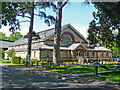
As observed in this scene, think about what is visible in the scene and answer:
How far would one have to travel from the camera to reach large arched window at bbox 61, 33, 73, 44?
4212 centimetres

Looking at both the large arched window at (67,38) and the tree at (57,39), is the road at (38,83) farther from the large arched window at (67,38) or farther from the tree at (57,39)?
the large arched window at (67,38)

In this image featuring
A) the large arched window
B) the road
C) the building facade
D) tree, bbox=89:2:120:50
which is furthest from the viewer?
the large arched window

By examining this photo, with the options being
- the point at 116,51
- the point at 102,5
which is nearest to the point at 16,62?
the point at 102,5

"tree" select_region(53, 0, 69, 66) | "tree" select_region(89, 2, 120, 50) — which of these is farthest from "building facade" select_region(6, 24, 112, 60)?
"tree" select_region(53, 0, 69, 66)

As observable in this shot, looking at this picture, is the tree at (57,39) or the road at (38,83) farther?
the tree at (57,39)

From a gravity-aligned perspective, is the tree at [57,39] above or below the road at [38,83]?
above

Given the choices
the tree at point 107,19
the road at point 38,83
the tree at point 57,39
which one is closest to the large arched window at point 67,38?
the tree at point 107,19

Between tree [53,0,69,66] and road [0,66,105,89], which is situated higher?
tree [53,0,69,66]

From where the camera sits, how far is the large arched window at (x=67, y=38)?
138ft

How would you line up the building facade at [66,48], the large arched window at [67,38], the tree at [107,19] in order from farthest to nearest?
the large arched window at [67,38]
the building facade at [66,48]
the tree at [107,19]

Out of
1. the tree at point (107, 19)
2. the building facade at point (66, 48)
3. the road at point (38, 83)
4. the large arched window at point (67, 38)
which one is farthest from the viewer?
the large arched window at point (67, 38)

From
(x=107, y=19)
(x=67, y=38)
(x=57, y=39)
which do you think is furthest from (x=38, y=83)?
(x=67, y=38)

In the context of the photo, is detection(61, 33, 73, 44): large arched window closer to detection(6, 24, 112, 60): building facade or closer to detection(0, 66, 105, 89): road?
detection(6, 24, 112, 60): building facade

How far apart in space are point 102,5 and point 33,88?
52.0 feet
